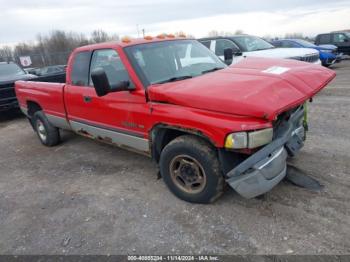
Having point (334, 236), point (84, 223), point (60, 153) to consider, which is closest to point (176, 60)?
point (84, 223)

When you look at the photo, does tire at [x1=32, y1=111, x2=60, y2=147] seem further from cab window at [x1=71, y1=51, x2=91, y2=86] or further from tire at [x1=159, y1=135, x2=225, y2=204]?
tire at [x1=159, y1=135, x2=225, y2=204]

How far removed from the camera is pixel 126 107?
3.92 m

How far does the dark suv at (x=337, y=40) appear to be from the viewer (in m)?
18.1

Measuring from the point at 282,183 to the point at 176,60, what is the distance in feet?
Result: 6.87

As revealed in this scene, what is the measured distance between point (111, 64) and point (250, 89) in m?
2.02

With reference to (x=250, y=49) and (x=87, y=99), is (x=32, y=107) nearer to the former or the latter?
(x=87, y=99)

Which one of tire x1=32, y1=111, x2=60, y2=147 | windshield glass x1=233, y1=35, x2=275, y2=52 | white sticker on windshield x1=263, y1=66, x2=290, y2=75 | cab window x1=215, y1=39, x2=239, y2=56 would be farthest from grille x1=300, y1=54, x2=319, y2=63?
tire x1=32, y1=111, x2=60, y2=147

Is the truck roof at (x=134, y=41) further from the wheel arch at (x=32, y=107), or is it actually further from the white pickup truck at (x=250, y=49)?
the white pickup truck at (x=250, y=49)

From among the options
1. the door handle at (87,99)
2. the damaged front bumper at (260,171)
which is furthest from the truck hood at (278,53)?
the damaged front bumper at (260,171)

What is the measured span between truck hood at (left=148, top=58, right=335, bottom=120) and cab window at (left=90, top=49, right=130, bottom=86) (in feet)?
2.04

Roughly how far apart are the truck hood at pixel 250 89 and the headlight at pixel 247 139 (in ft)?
0.57

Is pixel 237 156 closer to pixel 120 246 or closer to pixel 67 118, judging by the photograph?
pixel 120 246

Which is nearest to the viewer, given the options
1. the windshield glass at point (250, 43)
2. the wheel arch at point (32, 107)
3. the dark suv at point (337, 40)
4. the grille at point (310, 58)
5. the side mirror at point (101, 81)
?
the side mirror at point (101, 81)

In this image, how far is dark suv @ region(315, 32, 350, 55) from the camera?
18125 mm
